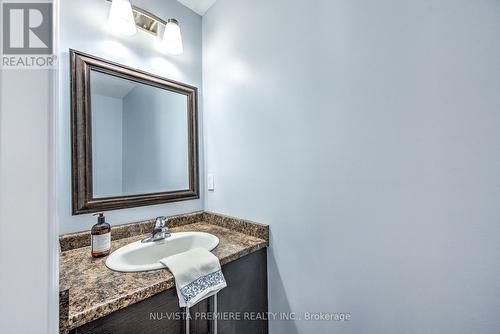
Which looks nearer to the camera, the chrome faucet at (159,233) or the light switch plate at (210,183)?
the chrome faucet at (159,233)

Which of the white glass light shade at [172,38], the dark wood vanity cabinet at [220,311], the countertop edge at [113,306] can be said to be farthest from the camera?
the white glass light shade at [172,38]

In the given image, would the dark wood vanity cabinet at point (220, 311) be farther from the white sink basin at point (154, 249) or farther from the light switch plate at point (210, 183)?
the light switch plate at point (210, 183)

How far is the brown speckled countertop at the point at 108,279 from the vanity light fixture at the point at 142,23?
3.47 feet

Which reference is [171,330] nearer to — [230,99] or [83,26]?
[230,99]

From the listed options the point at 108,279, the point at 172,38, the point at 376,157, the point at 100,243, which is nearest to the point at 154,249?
the point at 100,243

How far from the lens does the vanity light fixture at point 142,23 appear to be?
1077mm

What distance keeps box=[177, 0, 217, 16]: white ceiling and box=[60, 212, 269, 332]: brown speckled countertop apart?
1473 millimetres

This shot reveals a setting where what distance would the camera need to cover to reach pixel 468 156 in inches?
24.7

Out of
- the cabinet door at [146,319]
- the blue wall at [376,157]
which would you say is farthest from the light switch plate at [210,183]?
the cabinet door at [146,319]

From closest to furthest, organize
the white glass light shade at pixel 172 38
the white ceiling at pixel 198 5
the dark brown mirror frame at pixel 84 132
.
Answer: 1. the dark brown mirror frame at pixel 84 132
2. the white glass light shade at pixel 172 38
3. the white ceiling at pixel 198 5

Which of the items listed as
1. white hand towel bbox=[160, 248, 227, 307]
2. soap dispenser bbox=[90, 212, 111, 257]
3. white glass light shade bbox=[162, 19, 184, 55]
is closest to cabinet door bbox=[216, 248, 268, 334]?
white hand towel bbox=[160, 248, 227, 307]

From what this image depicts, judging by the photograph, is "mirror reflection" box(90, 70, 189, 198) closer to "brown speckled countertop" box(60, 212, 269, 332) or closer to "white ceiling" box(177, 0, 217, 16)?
"brown speckled countertop" box(60, 212, 269, 332)

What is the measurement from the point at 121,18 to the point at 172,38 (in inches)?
10.8

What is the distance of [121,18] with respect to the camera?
42.7 inches
